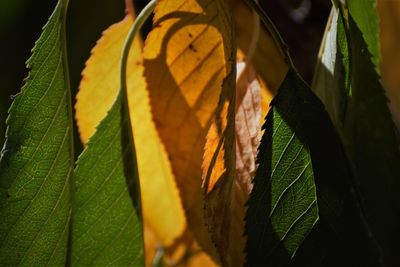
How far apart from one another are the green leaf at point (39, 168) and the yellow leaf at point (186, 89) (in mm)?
137

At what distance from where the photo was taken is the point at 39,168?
786 millimetres

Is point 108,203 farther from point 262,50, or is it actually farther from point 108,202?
point 262,50

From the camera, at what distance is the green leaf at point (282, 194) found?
2.39 ft

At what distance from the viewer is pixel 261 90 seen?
94cm

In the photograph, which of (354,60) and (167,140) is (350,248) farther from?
(167,140)

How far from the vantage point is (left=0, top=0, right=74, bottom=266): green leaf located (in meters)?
0.78

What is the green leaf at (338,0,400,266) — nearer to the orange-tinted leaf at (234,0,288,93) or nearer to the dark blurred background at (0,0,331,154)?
the orange-tinted leaf at (234,0,288,93)

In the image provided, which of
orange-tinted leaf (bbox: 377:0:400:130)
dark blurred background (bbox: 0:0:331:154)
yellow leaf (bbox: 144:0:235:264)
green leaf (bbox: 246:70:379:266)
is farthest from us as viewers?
dark blurred background (bbox: 0:0:331:154)

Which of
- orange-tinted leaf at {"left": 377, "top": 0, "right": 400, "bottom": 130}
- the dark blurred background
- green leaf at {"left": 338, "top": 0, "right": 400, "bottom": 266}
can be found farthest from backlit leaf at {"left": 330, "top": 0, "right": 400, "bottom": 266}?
the dark blurred background

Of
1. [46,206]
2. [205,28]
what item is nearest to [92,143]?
[46,206]

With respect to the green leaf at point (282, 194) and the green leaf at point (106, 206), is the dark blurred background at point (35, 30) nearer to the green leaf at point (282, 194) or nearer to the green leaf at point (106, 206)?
the green leaf at point (106, 206)

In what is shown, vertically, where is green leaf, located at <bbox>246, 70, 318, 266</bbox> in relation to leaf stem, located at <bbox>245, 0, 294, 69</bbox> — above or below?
below

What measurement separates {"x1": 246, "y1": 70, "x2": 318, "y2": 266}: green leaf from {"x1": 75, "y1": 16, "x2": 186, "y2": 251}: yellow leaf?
0.88ft

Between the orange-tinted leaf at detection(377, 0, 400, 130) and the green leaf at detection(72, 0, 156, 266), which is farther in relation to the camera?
the orange-tinted leaf at detection(377, 0, 400, 130)
